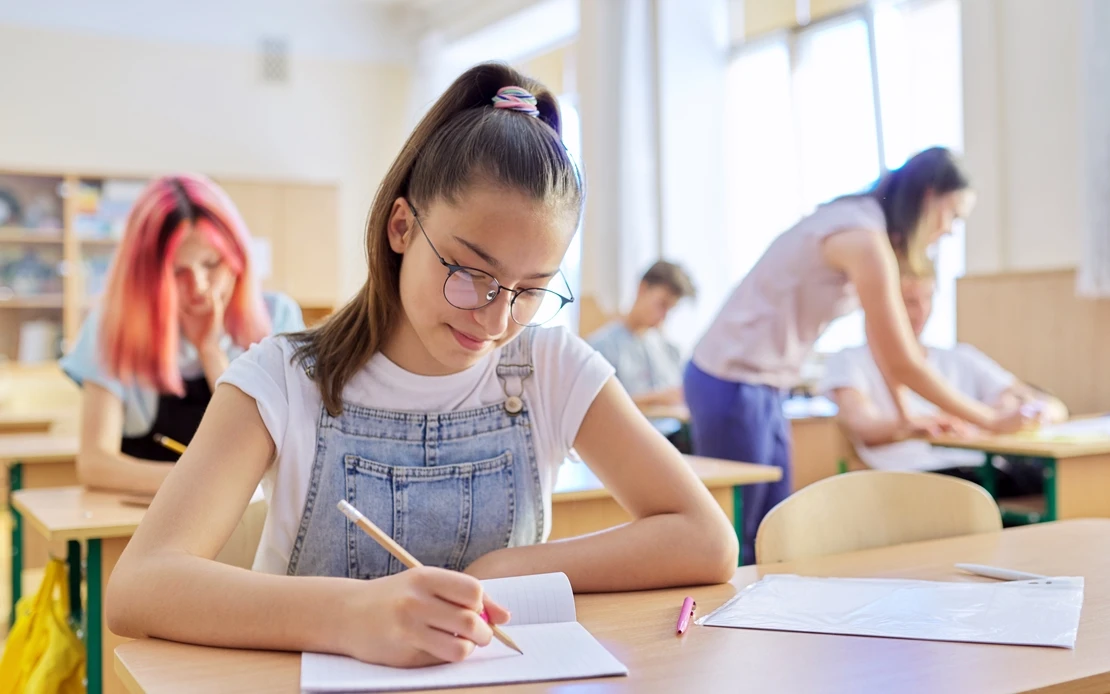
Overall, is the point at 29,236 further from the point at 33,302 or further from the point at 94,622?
the point at 94,622

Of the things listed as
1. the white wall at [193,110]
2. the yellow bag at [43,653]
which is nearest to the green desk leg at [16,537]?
the yellow bag at [43,653]

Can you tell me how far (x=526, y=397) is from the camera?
1358mm

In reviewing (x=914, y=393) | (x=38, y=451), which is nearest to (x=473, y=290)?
(x=38, y=451)

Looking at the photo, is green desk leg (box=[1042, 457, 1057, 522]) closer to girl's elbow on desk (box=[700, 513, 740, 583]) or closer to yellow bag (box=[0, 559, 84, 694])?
girl's elbow on desk (box=[700, 513, 740, 583])

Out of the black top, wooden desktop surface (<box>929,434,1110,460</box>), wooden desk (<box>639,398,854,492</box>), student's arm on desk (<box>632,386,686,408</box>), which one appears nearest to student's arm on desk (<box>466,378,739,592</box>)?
the black top

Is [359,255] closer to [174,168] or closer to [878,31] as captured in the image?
[878,31]

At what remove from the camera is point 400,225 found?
1.25m

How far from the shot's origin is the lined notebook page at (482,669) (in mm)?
871

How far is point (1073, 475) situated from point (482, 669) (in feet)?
7.71

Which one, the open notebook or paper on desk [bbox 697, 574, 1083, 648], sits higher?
the open notebook

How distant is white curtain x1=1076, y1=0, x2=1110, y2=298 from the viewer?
12.9 feet

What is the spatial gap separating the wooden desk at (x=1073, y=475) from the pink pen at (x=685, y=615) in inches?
77.1

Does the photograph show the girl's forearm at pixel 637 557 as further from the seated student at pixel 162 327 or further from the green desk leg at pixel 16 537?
the green desk leg at pixel 16 537

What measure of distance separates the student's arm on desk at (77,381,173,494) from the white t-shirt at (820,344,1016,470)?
2063 mm
